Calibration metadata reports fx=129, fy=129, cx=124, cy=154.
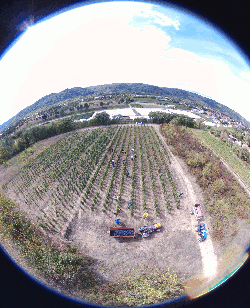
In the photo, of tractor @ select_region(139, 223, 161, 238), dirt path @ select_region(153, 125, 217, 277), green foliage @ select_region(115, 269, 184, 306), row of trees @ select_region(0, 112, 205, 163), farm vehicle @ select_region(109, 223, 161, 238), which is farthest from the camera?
row of trees @ select_region(0, 112, 205, 163)

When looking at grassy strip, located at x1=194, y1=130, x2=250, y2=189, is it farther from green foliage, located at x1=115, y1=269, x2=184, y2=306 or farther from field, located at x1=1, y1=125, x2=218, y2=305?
green foliage, located at x1=115, y1=269, x2=184, y2=306

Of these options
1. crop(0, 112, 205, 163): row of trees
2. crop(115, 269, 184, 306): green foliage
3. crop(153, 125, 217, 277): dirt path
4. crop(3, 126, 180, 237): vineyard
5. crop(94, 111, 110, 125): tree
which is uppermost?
crop(94, 111, 110, 125): tree

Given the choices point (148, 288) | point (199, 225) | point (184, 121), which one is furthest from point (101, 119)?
point (148, 288)

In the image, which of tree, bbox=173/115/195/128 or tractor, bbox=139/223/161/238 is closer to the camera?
tractor, bbox=139/223/161/238

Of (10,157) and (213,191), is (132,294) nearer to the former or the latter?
(213,191)

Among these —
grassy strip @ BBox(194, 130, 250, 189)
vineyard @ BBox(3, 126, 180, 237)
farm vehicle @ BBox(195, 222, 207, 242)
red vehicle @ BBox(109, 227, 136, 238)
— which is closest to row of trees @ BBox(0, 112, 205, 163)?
vineyard @ BBox(3, 126, 180, 237)
